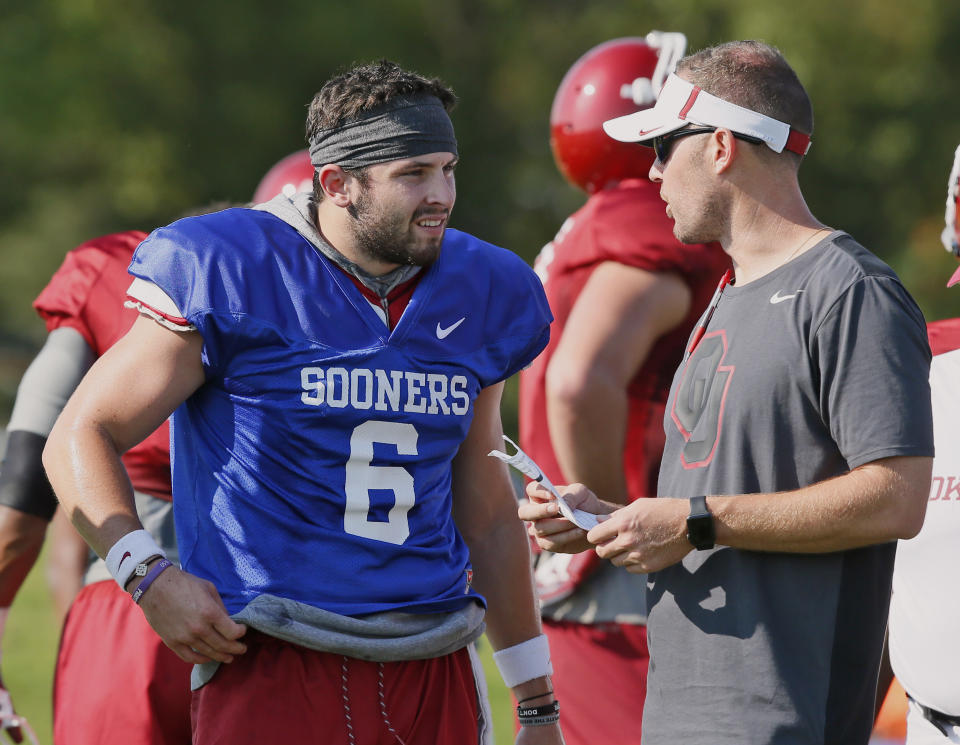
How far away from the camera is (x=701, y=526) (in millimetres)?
2588

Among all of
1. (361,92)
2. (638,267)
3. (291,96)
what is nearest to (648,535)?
(361,92)

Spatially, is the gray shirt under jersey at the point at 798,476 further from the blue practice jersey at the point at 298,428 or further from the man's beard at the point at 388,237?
the man's beard at the point at 388,237

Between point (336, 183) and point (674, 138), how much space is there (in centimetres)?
73

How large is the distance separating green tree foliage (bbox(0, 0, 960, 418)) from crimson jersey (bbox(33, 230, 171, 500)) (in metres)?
19.4

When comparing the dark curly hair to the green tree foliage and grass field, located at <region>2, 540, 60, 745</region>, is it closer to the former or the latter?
grass field, located at <region>2, 540, 60, 745</region>

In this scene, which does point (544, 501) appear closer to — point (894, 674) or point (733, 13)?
point (894, 674)

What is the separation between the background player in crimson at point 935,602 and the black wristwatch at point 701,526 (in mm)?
891

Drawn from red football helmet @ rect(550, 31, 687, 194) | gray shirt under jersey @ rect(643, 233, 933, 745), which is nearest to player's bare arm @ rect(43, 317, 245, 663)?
gray shirt under jersey @ rect(643, 233, 933, 745)

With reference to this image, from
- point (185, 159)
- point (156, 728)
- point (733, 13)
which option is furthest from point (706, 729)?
point (185, 159)

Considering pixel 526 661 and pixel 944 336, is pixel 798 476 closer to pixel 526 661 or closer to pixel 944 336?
pixel 526 661

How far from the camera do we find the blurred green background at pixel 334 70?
2167 centimetres

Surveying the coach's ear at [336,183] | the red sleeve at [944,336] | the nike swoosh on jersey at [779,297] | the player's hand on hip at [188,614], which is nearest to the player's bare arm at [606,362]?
the red sleeve at [944,336]

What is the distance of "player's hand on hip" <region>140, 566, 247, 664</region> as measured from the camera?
2.67 meters

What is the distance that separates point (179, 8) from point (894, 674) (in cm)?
2332
